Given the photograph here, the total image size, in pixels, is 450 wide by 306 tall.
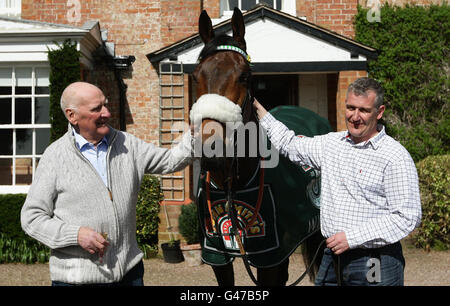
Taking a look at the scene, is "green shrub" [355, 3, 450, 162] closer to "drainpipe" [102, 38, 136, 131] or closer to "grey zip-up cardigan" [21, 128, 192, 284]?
"drainpipe" [102, 38, 136, 131]

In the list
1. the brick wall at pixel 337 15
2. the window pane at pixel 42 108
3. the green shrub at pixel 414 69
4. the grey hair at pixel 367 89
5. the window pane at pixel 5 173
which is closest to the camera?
the grey hair at pixel 367 89

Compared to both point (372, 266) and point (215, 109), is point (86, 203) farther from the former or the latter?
point (372, 266)

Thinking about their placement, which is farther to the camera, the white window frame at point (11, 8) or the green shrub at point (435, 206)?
the white window frame at point (11, 8)

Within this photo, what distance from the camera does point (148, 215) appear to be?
8125 millimetres

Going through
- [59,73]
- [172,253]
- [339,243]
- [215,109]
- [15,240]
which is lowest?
[172,253]

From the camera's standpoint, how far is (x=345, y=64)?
26.8 feet

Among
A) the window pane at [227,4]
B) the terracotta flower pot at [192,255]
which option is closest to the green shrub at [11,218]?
the terracotta flower pot at [192,255]

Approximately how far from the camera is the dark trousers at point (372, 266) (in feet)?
8.29

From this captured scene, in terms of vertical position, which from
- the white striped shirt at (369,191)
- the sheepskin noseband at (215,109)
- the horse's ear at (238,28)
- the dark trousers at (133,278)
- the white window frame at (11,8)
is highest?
the white window frame at (11,8)

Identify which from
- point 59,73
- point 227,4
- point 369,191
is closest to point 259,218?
point 369,191

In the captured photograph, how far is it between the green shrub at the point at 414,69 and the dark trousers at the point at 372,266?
22.8 feet

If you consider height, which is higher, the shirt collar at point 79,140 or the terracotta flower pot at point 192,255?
the shirt collar at point 79,140

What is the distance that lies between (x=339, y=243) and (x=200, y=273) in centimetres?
474

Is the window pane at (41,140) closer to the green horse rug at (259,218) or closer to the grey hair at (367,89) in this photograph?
the green horse rug at (259,218)
